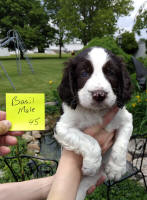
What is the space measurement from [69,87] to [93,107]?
1.36ft

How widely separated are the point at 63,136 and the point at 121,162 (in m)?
0.64

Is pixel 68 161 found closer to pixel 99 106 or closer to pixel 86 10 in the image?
pixel 99 106

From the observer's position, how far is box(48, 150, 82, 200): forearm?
157 cm

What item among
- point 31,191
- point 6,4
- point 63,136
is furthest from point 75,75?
point 6,4

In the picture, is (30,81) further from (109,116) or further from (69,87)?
(109,116)

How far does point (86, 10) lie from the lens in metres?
24.8

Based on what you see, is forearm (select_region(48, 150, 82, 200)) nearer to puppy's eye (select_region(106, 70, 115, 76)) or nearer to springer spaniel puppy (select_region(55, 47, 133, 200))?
springer spaniel puppy (select_region(55, 47, 133, 200))

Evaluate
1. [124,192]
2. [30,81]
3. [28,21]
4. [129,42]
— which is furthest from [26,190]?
[28,21]

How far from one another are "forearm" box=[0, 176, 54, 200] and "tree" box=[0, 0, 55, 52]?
1242 inches

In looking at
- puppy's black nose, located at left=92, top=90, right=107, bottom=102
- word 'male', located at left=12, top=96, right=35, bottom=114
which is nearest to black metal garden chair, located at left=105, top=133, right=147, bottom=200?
puppy's black nose, located at left=92, top=90, right=107, bottom=102

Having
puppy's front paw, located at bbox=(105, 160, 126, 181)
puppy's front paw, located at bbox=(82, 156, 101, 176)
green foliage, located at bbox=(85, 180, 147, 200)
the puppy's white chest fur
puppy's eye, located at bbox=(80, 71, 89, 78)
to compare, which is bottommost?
green foliage, located at bbox=(85, 180, 147, 200)

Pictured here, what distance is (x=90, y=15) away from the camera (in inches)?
970

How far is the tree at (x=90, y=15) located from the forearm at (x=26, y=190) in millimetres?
22703

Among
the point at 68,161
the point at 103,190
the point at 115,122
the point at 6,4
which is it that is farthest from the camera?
the point at 6,4
